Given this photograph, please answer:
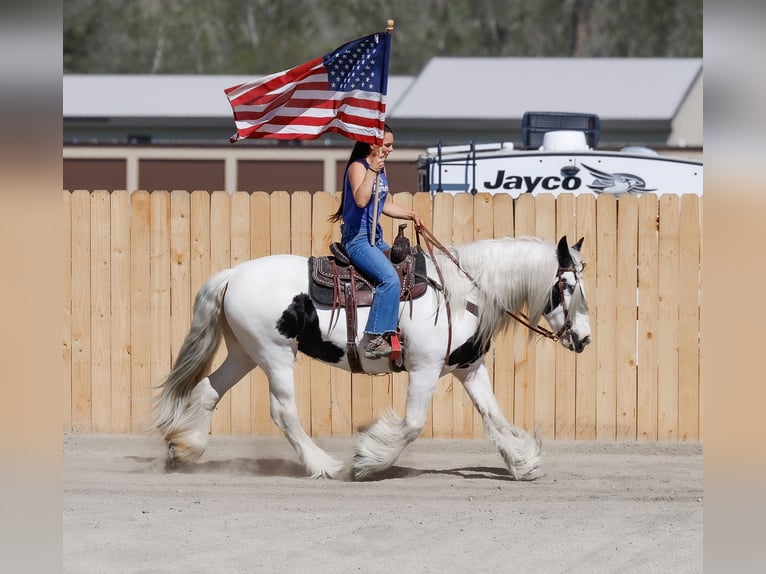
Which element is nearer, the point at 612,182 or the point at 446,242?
the point at 446,242

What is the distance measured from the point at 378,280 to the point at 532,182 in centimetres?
631

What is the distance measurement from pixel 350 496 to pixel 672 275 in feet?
13.6

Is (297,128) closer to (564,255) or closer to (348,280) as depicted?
(348,280)

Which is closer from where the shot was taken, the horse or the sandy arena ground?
the sandy arena ground

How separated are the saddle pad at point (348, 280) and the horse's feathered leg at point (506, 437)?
0.75 metres

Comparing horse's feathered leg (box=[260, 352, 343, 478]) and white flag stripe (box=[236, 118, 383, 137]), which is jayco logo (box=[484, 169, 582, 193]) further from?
horse's feathered leg (box=[260, 352, 343, 478])

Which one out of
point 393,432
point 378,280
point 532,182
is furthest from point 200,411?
point 532,182

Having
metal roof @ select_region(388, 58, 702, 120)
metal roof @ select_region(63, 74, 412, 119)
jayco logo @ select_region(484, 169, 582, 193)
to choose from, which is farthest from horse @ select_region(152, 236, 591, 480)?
→ metal roof @ select_region(63, 74, 412, 119)

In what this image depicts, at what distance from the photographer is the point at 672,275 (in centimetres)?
1005

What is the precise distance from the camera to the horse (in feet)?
25.7

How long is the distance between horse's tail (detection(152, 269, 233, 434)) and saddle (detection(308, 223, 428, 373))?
0.79m

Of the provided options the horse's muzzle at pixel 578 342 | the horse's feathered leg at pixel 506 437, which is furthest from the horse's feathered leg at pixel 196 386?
the horse's muzzle at pixel 578 342

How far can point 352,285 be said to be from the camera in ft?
25.6
